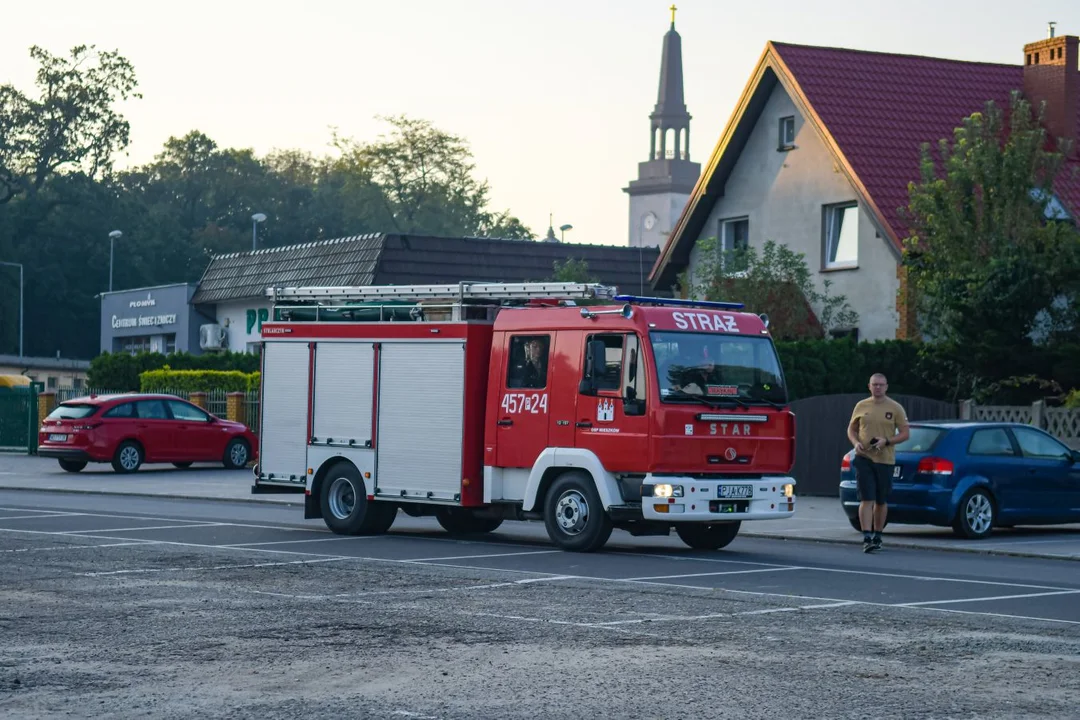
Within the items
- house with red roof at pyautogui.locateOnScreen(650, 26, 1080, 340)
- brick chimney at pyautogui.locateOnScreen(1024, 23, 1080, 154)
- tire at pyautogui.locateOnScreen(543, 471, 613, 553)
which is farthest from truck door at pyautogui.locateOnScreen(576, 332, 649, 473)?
brick chimney at pyautogui.locateOnScreen(1024, 23, 1080, 154)

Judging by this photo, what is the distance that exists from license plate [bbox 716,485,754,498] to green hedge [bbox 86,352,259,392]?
28411 millimetres

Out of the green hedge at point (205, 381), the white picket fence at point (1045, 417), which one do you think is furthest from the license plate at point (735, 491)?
the green hedge at point (205, 381)

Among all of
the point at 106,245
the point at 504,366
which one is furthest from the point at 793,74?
the point at 106,245

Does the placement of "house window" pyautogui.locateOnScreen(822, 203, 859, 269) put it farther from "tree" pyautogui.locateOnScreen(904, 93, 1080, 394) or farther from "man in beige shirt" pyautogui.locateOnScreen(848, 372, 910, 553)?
"man in beige shirt" pyautogui.locateOnScreen(848, 372, 910, 553)

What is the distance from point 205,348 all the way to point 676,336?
43489 millimetres

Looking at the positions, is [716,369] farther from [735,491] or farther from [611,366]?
[735,491]

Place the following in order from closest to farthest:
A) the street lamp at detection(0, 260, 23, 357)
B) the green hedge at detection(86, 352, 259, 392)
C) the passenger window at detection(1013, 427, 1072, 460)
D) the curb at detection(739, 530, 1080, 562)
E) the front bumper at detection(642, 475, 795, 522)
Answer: the front bumper at detection(642, 475, 795, 522)
the curb at detection(739, 530, 1080, 562)
the passenger window at detection(1013, 427, 1072, 460)
the green hedge at detection(86, 352, 259, 392)
the street lamp at detection(0, 260, 23, 357)

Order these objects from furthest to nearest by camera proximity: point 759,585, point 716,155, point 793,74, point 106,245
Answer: point 106,245, point 716,155, point 793,74, point 759,585

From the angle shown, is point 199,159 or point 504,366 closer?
point 504,366

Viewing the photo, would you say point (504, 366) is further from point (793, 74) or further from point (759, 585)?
point (793, 74)

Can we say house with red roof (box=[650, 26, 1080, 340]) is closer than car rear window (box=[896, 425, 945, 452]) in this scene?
No

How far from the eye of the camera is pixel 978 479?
2030 cm

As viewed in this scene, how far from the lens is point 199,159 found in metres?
106

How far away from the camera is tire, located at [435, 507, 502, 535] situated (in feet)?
65.9
